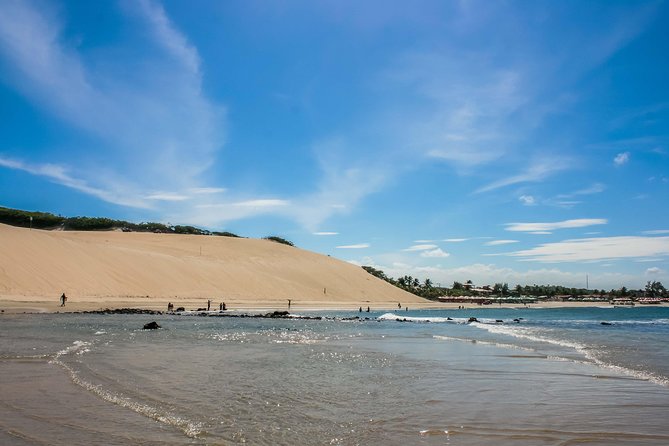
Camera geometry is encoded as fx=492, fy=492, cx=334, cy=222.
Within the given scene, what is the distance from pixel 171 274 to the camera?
218 ft

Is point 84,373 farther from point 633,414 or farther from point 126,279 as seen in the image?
point 126,279

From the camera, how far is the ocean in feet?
23.9

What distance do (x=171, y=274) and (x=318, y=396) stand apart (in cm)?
6048

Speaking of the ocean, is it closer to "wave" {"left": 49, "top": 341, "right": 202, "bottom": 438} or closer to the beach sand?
"wave" {"left": 49, "top": 341, "right": 202, "bottom": 438}

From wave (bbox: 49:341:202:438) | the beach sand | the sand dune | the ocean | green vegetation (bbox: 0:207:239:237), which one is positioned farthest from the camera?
green vegetation (bbox: 0:207:239:237)

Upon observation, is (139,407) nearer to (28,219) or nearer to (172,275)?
(172,275)

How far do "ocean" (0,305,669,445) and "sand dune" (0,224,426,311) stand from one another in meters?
29.3

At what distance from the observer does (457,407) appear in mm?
9375

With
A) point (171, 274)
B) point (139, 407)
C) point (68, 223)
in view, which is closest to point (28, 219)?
point (68, 223)

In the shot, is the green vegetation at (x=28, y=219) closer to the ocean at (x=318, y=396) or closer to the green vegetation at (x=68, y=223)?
the green vegetation at (x=68, y=223)

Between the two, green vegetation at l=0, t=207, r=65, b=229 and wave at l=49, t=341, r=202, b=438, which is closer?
wave at l=49, t=341, r=202, b=438

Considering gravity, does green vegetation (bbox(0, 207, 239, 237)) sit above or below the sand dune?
above

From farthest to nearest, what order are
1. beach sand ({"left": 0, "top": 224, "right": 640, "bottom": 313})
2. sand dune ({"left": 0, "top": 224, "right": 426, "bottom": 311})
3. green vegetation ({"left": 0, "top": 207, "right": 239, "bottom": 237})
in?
green vegetation ({"left": 0, "top": 207, "right": 239, "bottom": 237}), sand dune ({"left": 0, "top": 224, "right": 426, "bottom": 311}), beach sand ({"left": 0, "top": 224, "right": 640, "bottom": 313})

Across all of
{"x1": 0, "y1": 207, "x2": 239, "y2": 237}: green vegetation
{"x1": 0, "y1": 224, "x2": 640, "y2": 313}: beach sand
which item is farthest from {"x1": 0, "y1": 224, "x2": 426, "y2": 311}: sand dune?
{"x1": 0, "y1": 207, "x2": 239, "y2": 237}: green vegetation
